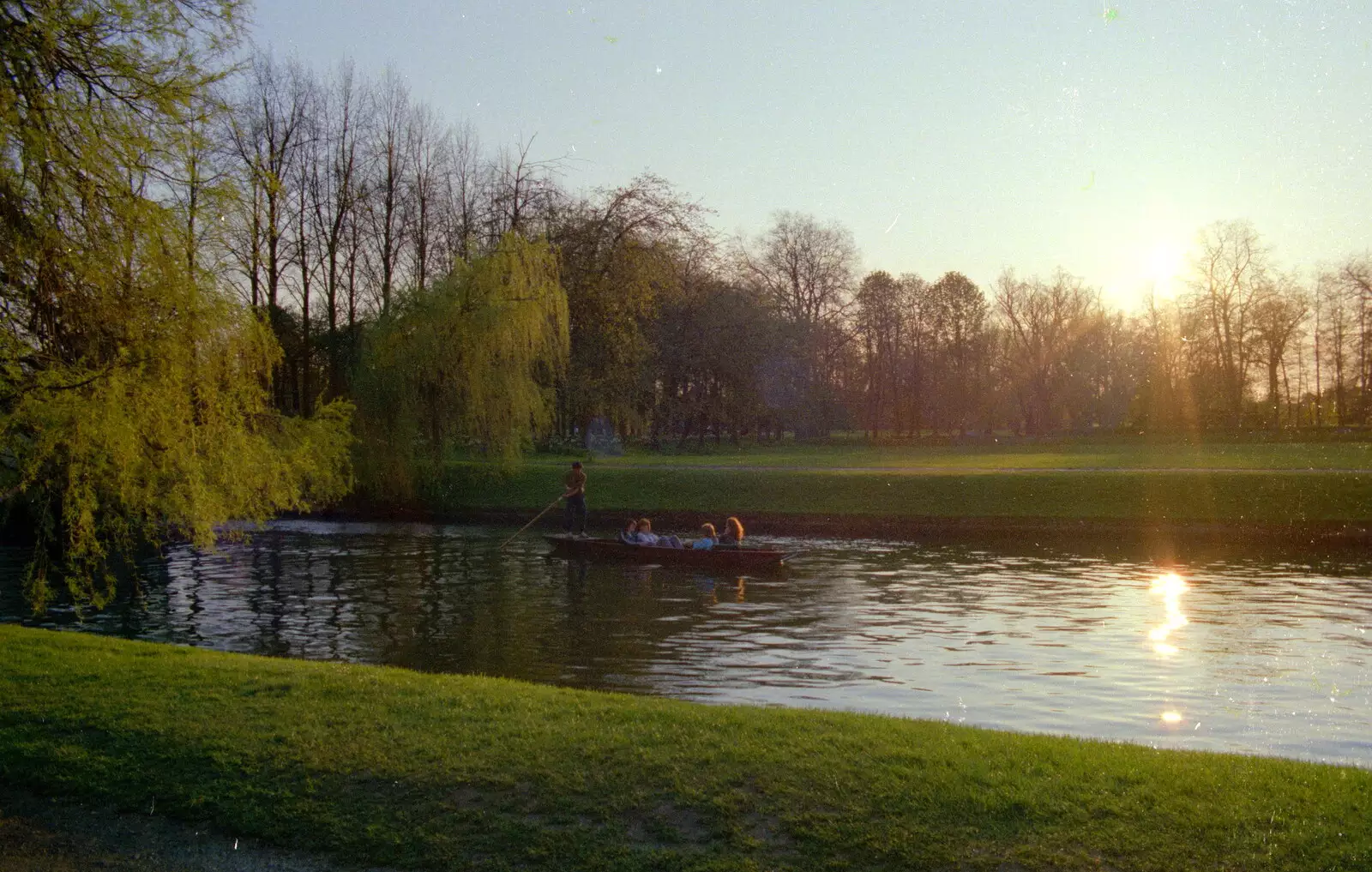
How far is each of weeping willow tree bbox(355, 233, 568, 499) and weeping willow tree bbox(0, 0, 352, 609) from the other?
78.5 ft

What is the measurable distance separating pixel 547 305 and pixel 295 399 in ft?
39.8

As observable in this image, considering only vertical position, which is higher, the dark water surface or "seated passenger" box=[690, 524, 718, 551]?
"seated passenger" box=[690, 524, 718, 551]

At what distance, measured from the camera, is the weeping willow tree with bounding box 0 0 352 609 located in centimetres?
1091

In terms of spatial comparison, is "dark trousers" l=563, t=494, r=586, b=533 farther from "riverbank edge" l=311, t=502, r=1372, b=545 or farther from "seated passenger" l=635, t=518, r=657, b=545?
"seated passenger" l=635, t=518, r=657, b=545

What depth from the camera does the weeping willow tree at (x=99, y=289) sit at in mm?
10914

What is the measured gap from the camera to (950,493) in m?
34.3

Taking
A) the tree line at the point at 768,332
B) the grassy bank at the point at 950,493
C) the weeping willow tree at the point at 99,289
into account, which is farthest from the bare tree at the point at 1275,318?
the weeping willow tree at the point at 99,289

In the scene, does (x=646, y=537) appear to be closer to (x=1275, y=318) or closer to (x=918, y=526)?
(x=918, y=526)

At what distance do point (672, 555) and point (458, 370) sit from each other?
15.6 metres

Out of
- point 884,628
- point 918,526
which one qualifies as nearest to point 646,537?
point 884,628

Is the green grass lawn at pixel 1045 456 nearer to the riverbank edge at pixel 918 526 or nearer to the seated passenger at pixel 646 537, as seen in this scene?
the riverbank edge at pixel 918 526

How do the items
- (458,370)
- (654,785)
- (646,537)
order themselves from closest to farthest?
(654,785) → (646,537) → (458,370)

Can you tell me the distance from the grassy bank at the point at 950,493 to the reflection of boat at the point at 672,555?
9.51 metres

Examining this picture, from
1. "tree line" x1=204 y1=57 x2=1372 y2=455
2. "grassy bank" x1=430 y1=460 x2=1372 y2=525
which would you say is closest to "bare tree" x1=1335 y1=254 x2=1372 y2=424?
"tree line" x1=204 y1=57 x2=1372 y2=455
